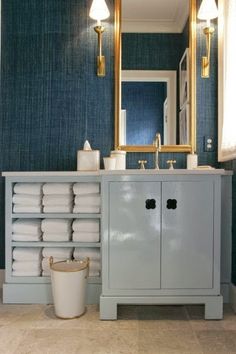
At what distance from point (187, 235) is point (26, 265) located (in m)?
1.04

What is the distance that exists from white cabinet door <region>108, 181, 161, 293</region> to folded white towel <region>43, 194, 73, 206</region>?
1.23ft

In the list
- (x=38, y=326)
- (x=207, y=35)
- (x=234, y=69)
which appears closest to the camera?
(x=38, y=326)

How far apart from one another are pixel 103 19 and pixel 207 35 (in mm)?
734

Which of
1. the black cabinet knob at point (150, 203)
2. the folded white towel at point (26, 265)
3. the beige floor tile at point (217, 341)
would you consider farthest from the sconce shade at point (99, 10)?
the beige floor tile at point (217, 341)

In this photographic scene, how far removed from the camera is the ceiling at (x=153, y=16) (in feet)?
7.65

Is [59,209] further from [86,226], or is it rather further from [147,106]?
[147,106]

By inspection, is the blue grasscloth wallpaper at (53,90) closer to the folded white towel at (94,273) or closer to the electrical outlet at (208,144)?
the electrical outlet at (208,144)

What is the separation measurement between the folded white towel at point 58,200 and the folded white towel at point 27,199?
0.05 metres

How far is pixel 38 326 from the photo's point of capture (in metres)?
1.79

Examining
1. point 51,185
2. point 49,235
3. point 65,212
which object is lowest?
point 49,235

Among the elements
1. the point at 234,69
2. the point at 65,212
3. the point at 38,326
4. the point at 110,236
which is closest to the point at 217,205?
the point at 110,236

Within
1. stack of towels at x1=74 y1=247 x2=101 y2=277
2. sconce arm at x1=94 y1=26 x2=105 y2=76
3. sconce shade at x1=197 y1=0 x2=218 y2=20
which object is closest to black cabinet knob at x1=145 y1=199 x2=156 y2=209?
stack of towels at x1=74 y1=247 x2=101 y2=277

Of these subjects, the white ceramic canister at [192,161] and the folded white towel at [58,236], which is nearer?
the folded white towel at [58,236]

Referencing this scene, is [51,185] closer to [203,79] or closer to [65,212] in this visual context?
[65,212]
